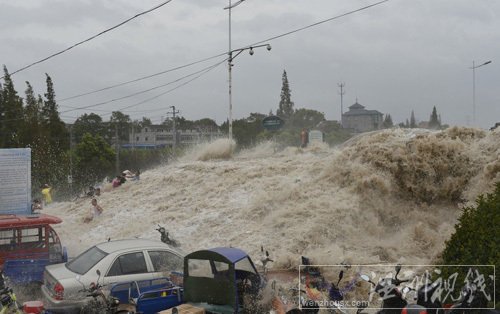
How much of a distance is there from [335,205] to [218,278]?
901 cm

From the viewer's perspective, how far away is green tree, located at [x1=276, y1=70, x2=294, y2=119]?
63312mm

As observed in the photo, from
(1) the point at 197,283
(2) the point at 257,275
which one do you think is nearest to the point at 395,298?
(2) the point at 257,275

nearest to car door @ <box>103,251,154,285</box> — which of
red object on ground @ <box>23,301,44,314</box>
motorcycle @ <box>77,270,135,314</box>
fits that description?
motorcycle @ <box>77,270,135,314</box>

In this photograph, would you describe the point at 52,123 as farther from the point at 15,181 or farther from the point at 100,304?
the point at 100,304

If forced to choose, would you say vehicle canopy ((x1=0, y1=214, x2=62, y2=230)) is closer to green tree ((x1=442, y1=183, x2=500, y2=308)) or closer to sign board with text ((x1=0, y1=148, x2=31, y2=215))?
sign board with text ((x1=0, y1=148, x2=31, y2=215))

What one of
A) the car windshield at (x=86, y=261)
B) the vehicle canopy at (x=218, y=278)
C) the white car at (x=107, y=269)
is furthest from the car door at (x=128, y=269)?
the vehicle canopy at (x=218, y=278)

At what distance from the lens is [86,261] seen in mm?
9211

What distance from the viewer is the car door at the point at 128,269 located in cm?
880

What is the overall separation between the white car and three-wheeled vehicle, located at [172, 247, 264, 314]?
1683mm

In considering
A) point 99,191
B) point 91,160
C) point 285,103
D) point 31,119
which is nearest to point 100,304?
point 99,191

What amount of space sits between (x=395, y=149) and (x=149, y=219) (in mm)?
8828

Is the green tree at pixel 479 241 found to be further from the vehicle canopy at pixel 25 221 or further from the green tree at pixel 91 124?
the green tree at pixel 91 124

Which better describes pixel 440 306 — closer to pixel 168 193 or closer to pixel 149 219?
pixel 149 219

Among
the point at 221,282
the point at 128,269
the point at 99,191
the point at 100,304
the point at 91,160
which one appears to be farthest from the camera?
the point at 91,160
